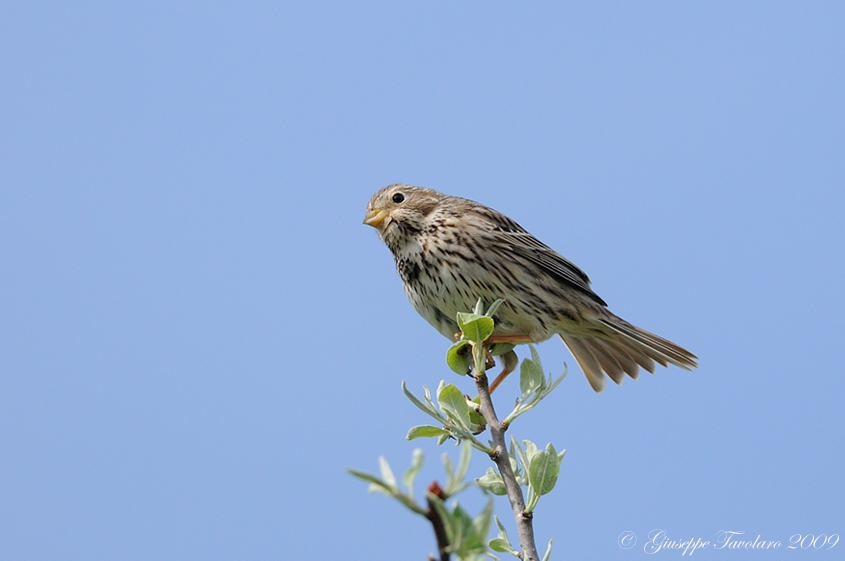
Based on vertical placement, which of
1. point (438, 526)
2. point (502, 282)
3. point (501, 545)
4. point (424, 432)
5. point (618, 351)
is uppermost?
point (618, 351)

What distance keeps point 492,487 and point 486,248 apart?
373cm

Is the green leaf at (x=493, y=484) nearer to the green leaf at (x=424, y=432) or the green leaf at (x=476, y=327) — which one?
the green leaf at (x=424, y=432)

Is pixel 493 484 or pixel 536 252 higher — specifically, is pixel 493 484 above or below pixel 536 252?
below

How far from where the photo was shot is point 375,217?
22.4ft

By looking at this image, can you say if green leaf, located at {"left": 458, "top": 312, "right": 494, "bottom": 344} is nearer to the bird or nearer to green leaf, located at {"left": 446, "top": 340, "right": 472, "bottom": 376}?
green leaf, located at {"left": 446, "top": 340, "right": 472, "bottom": 376}

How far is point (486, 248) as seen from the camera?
6.54 metres

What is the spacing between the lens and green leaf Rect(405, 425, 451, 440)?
300 centimetres

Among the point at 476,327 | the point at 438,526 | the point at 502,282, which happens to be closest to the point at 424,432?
the point at 476,327

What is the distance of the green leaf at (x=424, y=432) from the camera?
2996 mm

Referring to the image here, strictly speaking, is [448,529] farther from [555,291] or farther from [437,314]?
[555,291]

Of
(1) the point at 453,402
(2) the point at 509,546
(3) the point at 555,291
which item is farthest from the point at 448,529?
(3) the point at 555,291

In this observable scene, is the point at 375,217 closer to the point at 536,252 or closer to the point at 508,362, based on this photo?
the point at 536,252

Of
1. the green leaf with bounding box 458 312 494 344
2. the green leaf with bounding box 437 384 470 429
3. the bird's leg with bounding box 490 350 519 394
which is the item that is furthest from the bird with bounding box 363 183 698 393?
the green leaf with bounding box 437 384 470 429

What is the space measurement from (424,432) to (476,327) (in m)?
0.44
